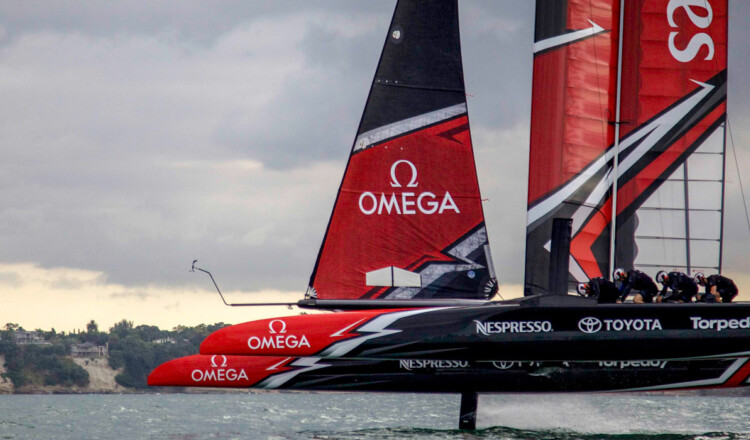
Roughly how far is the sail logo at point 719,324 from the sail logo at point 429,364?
3130 mm

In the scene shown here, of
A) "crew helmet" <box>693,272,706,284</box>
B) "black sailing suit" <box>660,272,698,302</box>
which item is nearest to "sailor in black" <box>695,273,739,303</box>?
"crew helmet" <box>693,272,706,284</box>

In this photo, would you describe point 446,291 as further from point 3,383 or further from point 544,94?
point 3,383

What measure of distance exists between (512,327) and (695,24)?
6.55m

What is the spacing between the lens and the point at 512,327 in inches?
543

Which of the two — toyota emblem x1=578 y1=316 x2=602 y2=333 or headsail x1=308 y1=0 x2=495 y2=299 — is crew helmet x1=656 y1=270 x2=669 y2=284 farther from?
headsail x1=308 y1=0 x2=495 y2=299

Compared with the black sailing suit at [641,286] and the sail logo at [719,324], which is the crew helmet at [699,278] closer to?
the black sailing suit at [641,286]

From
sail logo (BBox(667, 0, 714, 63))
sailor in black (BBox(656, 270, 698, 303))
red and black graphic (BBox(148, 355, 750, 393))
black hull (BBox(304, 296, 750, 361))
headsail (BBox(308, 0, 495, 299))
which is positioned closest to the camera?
black hull (BBox(304, 296, 750, 361))

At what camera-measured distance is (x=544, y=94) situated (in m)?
17.0

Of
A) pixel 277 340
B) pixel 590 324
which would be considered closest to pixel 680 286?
pixel 590 324

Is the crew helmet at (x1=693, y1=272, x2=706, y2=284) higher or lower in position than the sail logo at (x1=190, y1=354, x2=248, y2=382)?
higher

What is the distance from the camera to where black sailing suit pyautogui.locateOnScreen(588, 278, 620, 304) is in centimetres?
1447

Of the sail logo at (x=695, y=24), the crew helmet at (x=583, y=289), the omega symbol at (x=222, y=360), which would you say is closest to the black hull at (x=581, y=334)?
the crew helmet at (x=583, y=289)

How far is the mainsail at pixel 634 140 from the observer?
16.8m

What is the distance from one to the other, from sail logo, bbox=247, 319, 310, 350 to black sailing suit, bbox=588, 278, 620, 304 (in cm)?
395
